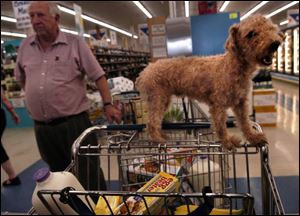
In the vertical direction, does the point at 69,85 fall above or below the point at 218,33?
below

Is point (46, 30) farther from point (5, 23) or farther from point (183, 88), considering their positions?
point (5, 23)

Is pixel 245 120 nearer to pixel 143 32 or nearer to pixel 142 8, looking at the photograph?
pixel 143 32

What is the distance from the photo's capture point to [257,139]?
1.20 meters

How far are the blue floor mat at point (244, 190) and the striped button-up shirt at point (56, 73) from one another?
1.45 meters

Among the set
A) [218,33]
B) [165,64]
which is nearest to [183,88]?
[165,64]

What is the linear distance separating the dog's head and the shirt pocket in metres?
1.33

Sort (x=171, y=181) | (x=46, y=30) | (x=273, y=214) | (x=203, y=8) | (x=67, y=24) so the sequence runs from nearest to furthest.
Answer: (x=273, y=214), (x=171, y=181), (x=46, y=30), (x=203, y=8), (x=67, y=24)

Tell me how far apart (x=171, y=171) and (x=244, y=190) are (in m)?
1.63

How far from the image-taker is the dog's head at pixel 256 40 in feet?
3.63

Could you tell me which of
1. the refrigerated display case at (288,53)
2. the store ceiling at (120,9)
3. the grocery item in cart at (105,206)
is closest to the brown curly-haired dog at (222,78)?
the grocery item in cart at (105,206)

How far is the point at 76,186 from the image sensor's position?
1.01m

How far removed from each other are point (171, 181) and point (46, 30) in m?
1.60

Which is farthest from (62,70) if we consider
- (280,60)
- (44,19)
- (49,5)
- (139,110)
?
(280,60)

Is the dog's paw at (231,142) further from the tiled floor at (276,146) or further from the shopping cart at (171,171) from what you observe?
the tiled floor at (276,146)
